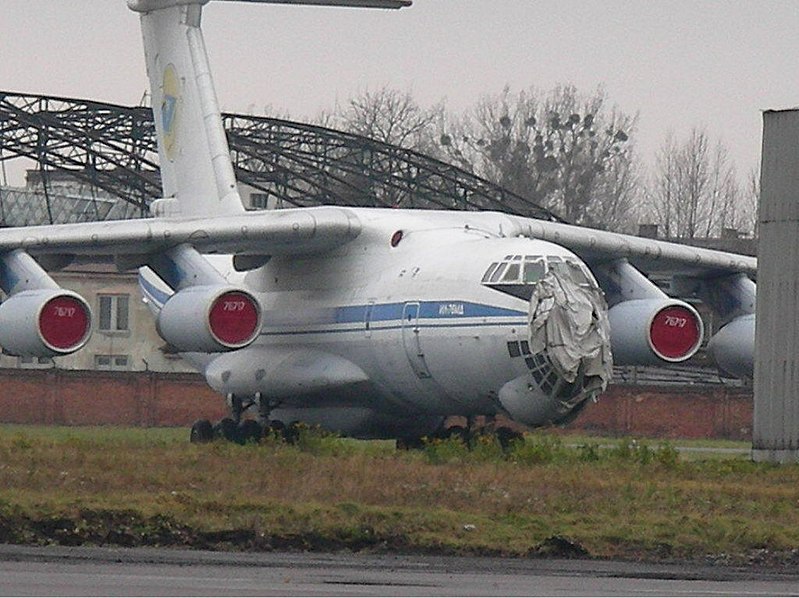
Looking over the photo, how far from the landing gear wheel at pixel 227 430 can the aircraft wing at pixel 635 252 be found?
5175mm

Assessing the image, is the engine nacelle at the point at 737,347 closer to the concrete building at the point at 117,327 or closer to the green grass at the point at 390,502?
the green grass at the point at 390,502

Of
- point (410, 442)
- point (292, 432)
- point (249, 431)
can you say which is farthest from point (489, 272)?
point (249, 431)

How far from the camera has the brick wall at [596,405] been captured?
44438 millimetres

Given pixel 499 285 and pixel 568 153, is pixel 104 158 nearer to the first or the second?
pixel 499 285

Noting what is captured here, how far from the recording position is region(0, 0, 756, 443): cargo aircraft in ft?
81.0

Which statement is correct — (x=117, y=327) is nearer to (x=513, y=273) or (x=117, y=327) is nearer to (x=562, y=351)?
(x=513, y=273)

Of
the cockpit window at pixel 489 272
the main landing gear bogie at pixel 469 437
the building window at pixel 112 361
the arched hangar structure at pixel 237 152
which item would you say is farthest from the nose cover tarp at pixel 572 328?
the building window at pixel 112 361

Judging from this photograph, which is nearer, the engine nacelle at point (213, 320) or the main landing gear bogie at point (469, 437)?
the engine nacelle at point (213, 320)

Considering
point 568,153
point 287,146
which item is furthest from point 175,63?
point 568,153

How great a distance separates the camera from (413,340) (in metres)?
25.9

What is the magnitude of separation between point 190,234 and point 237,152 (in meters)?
28.4

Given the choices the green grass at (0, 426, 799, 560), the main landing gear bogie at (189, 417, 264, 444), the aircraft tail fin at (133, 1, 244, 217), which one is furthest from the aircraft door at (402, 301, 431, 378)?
the aircraft tail fin at (133, 1, 244, 217)

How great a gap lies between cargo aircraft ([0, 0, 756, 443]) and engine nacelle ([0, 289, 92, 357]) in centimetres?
3

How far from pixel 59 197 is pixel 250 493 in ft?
145
